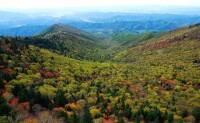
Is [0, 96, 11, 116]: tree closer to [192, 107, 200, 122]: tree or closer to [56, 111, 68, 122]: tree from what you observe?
[56, 111, 68, 122]: tree

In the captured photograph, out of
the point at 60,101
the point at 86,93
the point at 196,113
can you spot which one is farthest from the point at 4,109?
the point at 196,113

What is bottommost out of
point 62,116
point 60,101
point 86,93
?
point 86,93

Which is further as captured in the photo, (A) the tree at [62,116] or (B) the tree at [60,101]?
(B) the tree at [60,101]

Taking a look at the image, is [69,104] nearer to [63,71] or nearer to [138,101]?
[138,101]

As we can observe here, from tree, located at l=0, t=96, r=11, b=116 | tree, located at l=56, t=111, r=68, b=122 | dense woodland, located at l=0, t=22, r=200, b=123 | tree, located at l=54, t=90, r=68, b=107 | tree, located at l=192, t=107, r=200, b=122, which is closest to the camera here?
tree, located at l=0, t=96, r=11, b=116

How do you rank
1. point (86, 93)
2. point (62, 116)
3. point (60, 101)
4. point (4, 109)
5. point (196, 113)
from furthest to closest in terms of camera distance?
point (86, 93), point (196, 113), point (60, 101), point (62, 116), point (4, 109)

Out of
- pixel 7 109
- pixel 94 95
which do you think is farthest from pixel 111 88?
pixel 7 109

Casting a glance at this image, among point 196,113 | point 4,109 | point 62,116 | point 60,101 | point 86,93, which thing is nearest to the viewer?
point 4,109

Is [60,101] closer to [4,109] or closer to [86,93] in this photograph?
[86,93]

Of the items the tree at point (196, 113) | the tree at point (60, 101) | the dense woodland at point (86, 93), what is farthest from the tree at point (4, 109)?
the tree at point (196, 113)

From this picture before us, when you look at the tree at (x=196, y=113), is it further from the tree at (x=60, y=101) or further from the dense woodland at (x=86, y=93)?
the tree at (x=60, y=101)

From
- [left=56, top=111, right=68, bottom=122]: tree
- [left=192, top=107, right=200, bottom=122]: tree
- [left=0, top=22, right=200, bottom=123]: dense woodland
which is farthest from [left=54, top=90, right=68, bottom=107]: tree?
[left=192, top=107, right=200, bottom=122]: tree
